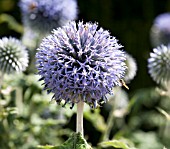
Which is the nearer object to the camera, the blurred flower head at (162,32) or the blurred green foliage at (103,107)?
the blurred green foliage at (103,107)

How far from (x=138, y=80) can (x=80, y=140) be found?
3952 mm

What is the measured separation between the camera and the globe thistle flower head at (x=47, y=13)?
127 inches

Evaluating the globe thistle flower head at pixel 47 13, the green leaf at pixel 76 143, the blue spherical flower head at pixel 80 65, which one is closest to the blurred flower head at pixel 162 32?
the globe thistle flower head at pixel 47 13

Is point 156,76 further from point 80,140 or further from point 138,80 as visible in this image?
point 138,80

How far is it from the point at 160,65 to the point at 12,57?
1.01m

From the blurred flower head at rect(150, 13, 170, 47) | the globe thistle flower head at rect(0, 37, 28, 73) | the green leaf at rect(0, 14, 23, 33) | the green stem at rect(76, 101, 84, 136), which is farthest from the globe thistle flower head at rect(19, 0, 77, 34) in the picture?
the green stem at rect(76, 101, 84, 136)

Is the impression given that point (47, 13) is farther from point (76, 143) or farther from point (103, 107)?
point (103, 107)

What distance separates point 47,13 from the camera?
3.23m

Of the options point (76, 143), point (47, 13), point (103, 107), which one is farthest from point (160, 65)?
point (103, 107)

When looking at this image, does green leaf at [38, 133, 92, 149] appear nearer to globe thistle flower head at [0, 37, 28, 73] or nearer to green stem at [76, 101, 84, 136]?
green stem at [76, 101, 84, 136]

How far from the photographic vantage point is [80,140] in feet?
6.03

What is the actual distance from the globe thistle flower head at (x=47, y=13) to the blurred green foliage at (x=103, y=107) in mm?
198

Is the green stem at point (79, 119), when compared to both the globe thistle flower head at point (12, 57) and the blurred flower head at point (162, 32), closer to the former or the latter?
the globe thistle flower head at point (12, 57)

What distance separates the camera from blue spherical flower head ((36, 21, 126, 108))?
1.90 metres
